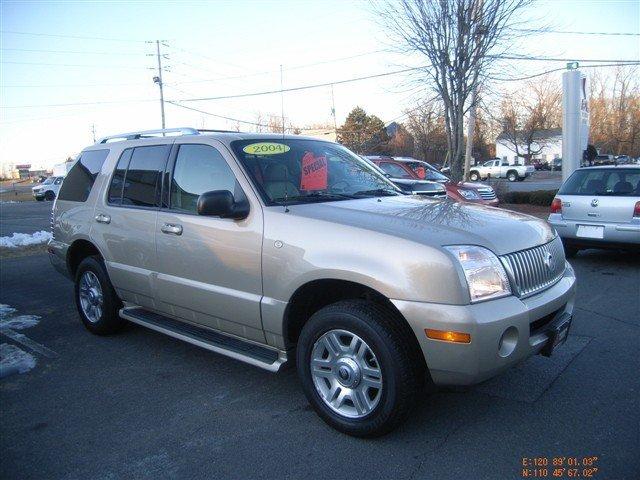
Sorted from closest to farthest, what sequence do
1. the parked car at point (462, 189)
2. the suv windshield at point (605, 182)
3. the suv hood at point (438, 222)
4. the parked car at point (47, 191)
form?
the suv hood at point (438, 222) → the suv windshield at point (605, 182) → the parked car at point (462, 189) → the parked car at point (47, 191)

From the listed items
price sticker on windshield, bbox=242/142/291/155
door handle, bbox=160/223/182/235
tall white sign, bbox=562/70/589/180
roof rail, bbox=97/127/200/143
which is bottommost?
door handle, bbox=160/223/182/235

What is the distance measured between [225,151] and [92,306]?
252 cm

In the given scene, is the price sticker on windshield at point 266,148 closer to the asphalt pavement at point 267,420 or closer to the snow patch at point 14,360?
the asphalt pavement at point 267,420

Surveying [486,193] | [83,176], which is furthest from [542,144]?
[83,176]

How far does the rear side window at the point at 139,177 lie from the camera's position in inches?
173

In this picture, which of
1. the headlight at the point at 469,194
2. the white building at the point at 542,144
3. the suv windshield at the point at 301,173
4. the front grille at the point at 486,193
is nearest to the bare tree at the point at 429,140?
the white building at the point at 542,144

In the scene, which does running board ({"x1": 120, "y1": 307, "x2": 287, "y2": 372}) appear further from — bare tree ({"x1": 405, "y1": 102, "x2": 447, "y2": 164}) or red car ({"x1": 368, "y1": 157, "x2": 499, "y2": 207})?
bare tree ({"x1": 405, "y1": 102, "x2": 447, "y2": 164})

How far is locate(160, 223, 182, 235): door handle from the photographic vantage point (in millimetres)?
4027

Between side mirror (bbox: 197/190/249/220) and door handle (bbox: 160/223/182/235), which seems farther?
door handle (bbox: 160/223/182/235)

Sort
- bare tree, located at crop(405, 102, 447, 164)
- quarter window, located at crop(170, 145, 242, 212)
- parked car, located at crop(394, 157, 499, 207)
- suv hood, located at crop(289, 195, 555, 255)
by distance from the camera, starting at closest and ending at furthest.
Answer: suv hood, located at crop(289, 195, 555, 255)
quarter window, located at crop(170, 145, 242, 212)
parked car, located at crop(394, 157, 499, 207)
bare tree, located at crop(405, 102, 447, 164)

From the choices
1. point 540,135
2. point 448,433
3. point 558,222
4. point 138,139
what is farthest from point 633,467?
point 540,135

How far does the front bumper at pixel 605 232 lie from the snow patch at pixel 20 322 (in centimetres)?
727

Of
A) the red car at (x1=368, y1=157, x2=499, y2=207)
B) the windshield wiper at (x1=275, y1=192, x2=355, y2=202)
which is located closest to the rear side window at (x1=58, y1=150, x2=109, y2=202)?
the windshield wiper at (x1=275, y1=192, x2=355, y2=202)

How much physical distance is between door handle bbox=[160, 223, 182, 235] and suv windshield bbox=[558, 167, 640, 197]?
6412 mm
